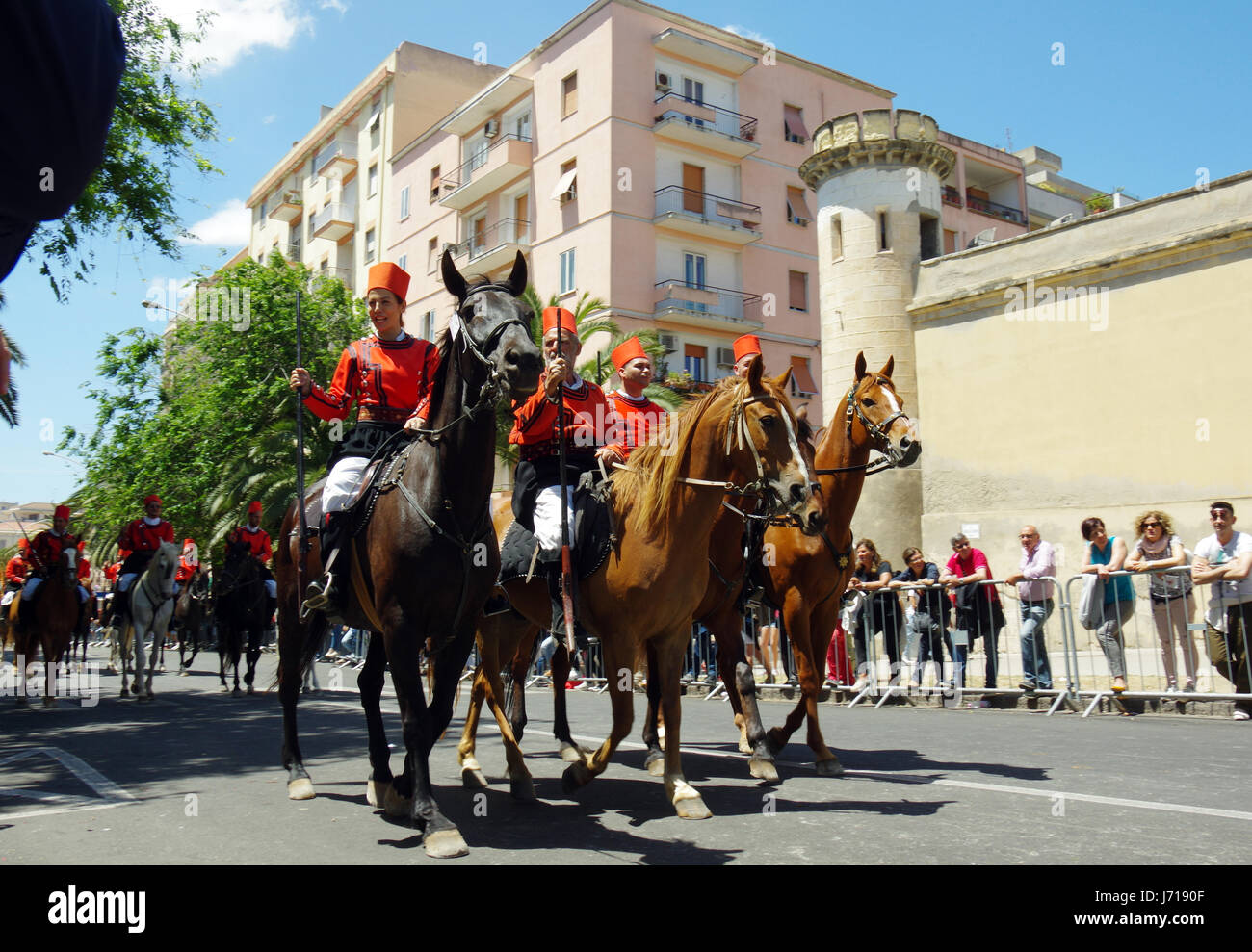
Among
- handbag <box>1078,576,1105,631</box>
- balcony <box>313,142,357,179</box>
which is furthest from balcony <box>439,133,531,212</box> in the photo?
handbag <box>1078,576,1105,631</box>

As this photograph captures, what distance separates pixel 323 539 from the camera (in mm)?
5820

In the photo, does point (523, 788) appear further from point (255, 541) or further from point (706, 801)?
point (255, 541)

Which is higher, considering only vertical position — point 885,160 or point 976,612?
point 885,160

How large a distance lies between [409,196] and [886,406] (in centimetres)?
4422

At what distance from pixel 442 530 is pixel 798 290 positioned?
37.8 metres

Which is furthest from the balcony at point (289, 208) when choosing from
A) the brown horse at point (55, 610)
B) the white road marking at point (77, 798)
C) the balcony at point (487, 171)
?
the white road marking at point (77, 798)

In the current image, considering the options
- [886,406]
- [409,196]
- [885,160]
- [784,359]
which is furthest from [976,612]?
[409,196]

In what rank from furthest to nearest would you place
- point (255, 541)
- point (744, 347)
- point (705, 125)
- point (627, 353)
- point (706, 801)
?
point (705, 125), point (255, 541), point (744, 347), point (627, 353), point (706, 801)

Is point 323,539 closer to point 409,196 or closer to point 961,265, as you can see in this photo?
point 961,265

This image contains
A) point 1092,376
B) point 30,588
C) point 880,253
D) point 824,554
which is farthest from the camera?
point 880,253

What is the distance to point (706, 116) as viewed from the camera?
3875 centimetres

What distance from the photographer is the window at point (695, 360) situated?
122ft

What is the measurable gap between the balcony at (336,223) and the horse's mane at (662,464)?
5125 cm

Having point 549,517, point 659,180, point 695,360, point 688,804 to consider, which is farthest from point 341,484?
point 659,180
